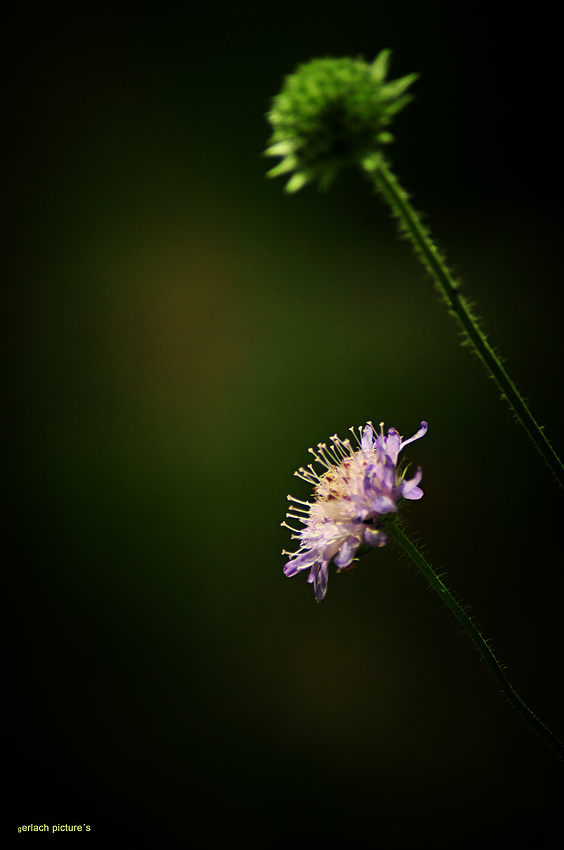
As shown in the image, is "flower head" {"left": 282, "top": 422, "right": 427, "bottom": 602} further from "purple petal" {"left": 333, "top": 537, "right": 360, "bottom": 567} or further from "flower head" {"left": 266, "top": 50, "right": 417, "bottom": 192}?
"flower head" {"left": 266, "top": 50, "right": 417, "bottom": 192}

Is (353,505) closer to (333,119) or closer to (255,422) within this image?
(333,119)

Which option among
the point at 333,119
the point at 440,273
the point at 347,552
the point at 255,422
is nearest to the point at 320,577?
the point at 347,552

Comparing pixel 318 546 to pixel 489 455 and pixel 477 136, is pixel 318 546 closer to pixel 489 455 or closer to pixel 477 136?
pixel 489 455

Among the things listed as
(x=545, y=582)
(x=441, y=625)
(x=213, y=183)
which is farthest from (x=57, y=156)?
(x=545, y=582)

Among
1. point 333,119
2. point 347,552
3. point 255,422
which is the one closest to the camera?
point 333,119

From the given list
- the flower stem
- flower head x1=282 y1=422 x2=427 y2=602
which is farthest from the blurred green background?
the flower stem
